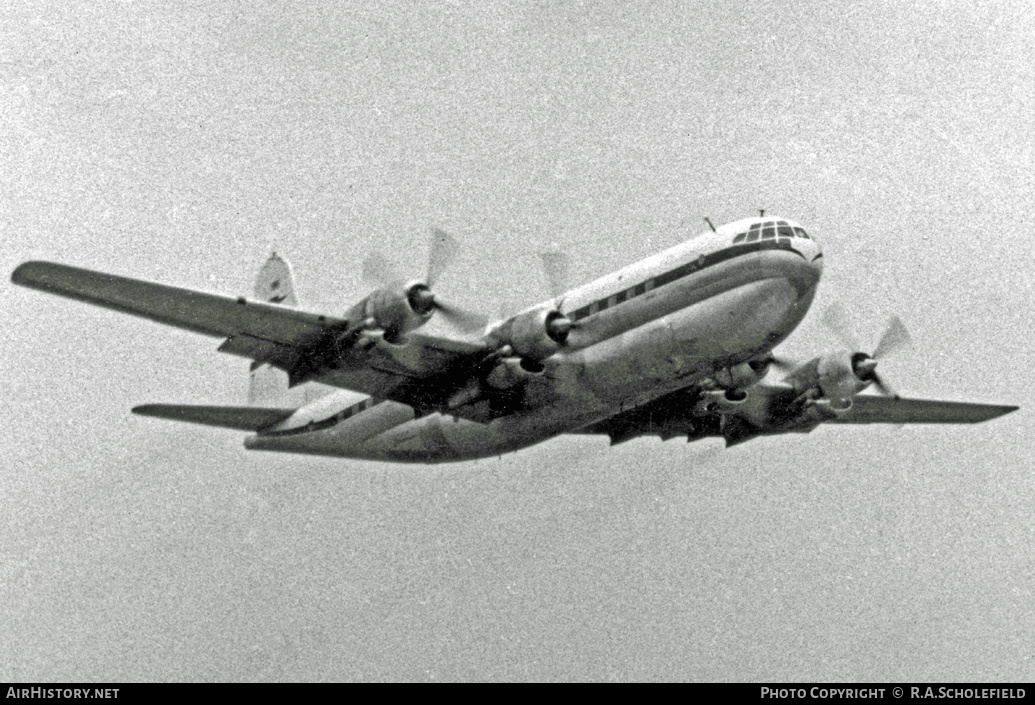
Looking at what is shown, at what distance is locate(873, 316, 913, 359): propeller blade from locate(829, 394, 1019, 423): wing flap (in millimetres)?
2894

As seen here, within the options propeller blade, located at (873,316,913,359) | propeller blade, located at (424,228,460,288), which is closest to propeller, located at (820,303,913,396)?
propeller blade, located at (873,316,913,359)

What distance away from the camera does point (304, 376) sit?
33156mm

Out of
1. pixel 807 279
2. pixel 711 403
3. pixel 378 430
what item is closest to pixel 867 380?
pixel 711 403

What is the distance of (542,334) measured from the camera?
3328cm

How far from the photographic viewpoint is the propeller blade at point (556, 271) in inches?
1375

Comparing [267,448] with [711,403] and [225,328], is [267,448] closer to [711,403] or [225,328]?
[225,328]

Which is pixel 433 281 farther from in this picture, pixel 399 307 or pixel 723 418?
pixel 723 418

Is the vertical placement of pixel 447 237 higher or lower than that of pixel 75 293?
higher

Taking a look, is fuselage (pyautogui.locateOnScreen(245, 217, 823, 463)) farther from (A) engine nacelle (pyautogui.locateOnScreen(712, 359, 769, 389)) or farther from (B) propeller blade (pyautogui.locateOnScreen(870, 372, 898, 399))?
(B) propeller blade (pyautogui.locateOnScreen(870, 372, 898, 399))

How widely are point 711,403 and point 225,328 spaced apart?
13.0m

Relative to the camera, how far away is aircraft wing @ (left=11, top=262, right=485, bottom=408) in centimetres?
2970

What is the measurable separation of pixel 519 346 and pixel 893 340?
10.8 metres
